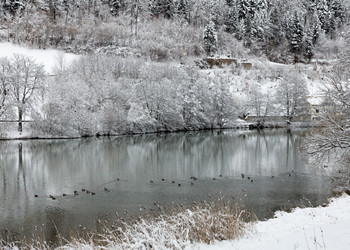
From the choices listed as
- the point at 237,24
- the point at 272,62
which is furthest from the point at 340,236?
the point at 237,24

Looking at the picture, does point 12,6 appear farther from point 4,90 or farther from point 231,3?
point 231,3

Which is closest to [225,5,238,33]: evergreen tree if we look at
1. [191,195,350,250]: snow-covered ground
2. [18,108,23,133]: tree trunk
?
[18,108,23,133]: tree trunk

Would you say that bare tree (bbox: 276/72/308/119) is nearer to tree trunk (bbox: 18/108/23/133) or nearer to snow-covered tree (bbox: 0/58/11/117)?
tree trunk (bbox: 18/108/23/133)

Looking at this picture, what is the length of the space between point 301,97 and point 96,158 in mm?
41907

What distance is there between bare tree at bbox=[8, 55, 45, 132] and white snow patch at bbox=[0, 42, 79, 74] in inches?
487

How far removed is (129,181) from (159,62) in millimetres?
47128

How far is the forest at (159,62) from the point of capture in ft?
130

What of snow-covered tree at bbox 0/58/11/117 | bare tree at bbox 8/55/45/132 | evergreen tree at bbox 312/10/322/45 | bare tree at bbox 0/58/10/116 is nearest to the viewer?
snow-covered tree at bbox 0/58/11/117

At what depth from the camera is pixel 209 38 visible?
67.8 metres

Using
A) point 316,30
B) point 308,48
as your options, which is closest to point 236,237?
point 308,48

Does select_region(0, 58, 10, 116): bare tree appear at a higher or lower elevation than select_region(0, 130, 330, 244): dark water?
higher

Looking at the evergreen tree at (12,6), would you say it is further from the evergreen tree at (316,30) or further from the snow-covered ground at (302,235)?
the snow-covered ground at (302,235)

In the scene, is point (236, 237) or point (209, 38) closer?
point (236, 237)

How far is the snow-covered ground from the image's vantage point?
4.94m
